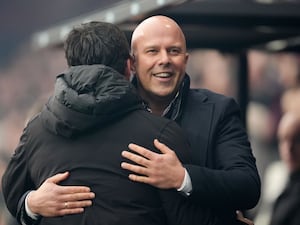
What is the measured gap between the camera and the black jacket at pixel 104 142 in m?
4.46

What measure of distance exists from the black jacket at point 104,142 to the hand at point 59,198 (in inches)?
1.1

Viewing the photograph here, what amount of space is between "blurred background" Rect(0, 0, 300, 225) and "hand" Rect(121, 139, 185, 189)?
1.10m

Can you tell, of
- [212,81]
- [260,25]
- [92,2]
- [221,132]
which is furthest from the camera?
[92,2]

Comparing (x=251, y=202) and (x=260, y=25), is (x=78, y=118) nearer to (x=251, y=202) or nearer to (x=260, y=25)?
(x=251, y=202)

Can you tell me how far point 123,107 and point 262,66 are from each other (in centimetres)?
801

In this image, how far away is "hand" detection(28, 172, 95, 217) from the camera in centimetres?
451

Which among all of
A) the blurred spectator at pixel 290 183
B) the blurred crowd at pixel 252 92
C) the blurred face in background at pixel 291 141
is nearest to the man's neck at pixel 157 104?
the blurred spectator at pixel 290 183

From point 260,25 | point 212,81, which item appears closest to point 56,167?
point 260,25

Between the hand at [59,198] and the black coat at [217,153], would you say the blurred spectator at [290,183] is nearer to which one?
the black coat at [217,153]

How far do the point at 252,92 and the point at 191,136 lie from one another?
706 cm

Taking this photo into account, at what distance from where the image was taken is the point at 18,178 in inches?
186

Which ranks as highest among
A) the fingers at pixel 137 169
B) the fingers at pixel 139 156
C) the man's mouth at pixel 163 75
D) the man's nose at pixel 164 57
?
the man's nose at pixel 164 57

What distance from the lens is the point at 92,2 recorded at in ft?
45.3

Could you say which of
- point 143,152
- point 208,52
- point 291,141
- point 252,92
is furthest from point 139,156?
point 252,92
